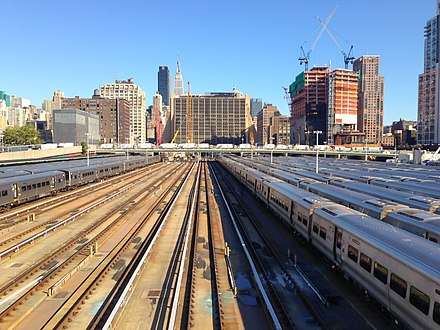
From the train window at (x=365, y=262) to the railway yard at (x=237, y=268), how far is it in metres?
0.08

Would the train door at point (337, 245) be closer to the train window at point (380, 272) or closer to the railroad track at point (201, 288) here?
the train window at point (380, 272)

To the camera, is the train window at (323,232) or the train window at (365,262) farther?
the train window at (323,232)

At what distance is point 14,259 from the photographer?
21.1 m

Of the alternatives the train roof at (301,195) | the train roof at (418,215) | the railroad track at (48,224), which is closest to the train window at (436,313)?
the train roof at (418,215)

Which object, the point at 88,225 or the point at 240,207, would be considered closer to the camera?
the point at 88,225

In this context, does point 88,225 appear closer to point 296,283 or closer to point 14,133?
point 296,283

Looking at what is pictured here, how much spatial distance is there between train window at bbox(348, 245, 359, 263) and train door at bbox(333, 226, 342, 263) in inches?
37.0

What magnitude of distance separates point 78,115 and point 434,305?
184439mm

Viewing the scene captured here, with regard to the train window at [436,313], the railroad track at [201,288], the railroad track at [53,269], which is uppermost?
the train window at [436,313]

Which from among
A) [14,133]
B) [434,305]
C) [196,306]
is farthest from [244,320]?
[14,133]

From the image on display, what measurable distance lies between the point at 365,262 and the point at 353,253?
104 cm

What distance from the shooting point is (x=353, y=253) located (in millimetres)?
15070

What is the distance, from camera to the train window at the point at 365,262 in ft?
45.0

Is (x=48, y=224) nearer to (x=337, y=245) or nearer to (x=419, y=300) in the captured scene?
(x=337, y=245)
